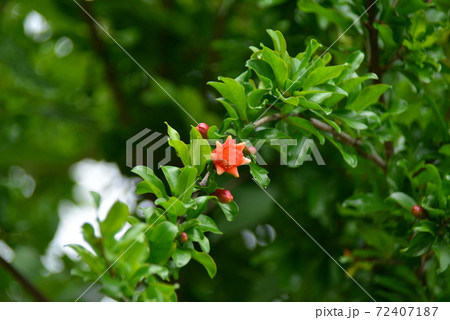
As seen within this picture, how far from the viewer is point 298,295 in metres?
1.22

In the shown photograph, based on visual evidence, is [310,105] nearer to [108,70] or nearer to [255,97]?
[255,97]

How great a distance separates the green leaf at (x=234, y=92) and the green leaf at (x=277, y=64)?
5 centimetres

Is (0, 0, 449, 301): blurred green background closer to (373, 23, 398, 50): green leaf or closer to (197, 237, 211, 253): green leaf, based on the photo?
(373, 23, 398, 50): green leaf

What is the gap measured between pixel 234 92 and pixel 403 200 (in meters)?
0.31

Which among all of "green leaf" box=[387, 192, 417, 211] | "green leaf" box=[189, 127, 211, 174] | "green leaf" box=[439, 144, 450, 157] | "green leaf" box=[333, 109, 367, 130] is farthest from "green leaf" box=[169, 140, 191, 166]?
"green leaf" box=[439, 144, 450, 157]

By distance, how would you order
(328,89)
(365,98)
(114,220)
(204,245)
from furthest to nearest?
1. (365,98)
2. (328,89)
3. (204,245)
4. (114,220)

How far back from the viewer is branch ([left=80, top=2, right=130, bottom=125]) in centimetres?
136

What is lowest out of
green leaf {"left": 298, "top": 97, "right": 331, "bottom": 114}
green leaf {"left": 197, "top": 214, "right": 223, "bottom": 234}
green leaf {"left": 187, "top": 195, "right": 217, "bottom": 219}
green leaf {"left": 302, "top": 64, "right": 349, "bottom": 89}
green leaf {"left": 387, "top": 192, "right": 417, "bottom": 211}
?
green leaf {"left": 387, "top": 192, "right": 417, "bottom": 211}

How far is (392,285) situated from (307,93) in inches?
18.1

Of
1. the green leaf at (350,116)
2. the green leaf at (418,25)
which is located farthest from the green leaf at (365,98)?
the green leaf at (418,25)

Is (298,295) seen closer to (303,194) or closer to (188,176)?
(303,194)

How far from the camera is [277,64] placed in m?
0.70

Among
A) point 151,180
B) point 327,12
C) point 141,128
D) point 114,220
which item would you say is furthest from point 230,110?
point 141,128

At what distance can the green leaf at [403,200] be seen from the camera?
0.81 meters
